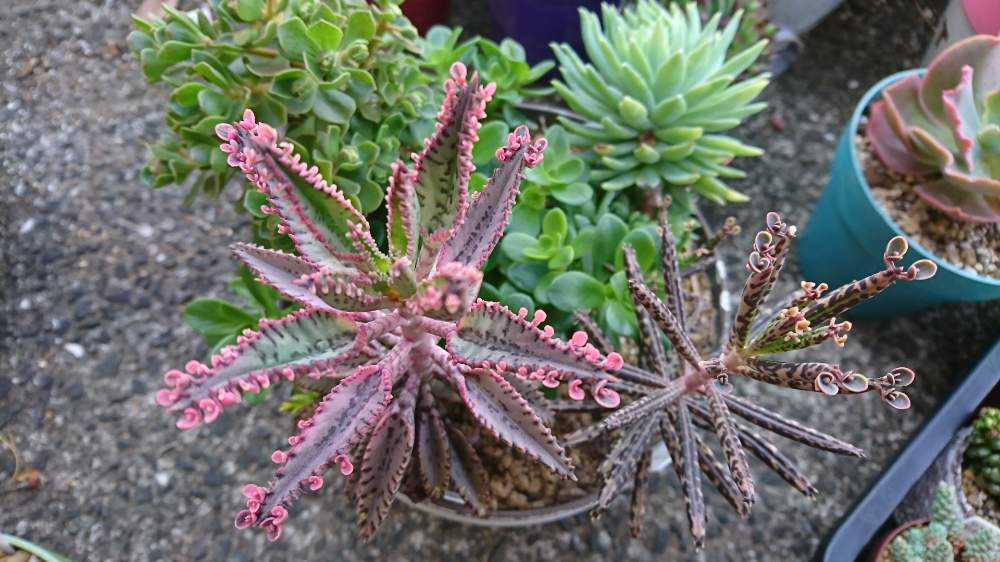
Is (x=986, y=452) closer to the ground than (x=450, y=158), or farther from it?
closer to the ground

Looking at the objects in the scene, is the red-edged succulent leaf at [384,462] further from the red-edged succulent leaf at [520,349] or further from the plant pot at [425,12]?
the plant pot at [425,12]

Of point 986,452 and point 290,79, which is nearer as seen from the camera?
point 290,79

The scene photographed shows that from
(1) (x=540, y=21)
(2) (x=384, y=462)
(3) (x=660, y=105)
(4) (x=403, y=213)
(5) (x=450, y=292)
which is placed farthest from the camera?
(1) (x=540, y=21)

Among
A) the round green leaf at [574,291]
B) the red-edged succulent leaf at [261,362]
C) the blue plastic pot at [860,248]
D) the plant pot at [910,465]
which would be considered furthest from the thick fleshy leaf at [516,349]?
the blue plastic pot at [860,248]

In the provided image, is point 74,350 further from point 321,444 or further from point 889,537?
point 889,537

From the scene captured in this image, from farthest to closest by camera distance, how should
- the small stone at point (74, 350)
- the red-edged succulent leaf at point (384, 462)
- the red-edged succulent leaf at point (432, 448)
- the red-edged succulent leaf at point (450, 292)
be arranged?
the small stone at point (74, 350) → the red-edged succulent leaf at point (432, 448) → the red-edged succulent leaf at point (384, 462) → the red-edged succulent leaf at point (450, 292)

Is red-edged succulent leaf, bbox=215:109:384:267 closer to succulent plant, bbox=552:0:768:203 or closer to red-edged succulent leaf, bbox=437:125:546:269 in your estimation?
red-edged succulent leaf, bbox=437:125:546:269

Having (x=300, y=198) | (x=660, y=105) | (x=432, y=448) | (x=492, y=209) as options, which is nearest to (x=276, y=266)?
(x=300, y=198)
